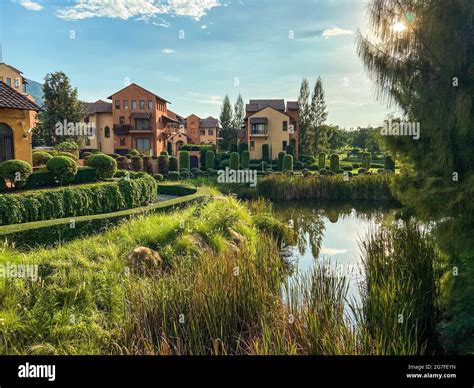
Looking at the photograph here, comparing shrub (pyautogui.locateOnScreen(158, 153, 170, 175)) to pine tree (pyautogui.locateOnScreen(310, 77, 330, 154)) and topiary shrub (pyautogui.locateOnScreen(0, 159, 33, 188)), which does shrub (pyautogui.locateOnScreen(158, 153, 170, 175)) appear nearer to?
topiary shrub (pyautogui.locateOnScreen(0, 159, 33, 188))

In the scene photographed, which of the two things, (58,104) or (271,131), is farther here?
(271,131)

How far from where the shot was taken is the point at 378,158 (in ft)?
142

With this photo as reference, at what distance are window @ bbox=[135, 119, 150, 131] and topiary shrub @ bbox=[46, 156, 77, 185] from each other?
2245 cm

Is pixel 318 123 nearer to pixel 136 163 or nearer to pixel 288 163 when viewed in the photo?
pixel 288 163

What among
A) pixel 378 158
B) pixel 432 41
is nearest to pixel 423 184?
pixel 432 41

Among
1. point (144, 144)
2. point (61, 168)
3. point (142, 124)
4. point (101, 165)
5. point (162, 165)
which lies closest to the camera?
point (61, 168)

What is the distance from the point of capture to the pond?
8.07m

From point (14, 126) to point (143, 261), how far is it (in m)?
9.48

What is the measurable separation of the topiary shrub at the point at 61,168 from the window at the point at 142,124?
22.5m

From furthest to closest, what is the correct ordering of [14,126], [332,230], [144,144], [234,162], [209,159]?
[144,144] → [209,159] → [234,162] → [332,230] → [14,126]

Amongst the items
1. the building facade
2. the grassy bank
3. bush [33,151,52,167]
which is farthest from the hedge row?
the building facade

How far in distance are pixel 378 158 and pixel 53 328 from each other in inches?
1736

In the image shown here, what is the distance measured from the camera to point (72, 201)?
992 centimetres

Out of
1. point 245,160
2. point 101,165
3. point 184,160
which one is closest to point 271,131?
point 245,160
